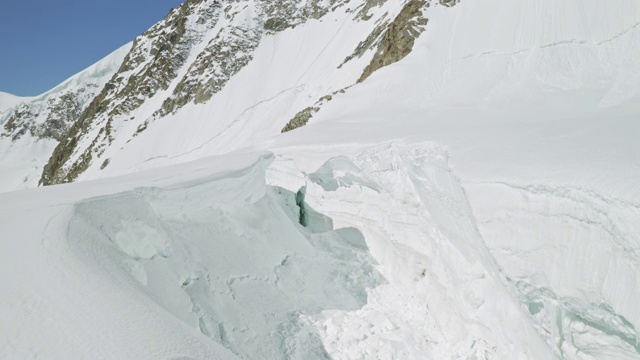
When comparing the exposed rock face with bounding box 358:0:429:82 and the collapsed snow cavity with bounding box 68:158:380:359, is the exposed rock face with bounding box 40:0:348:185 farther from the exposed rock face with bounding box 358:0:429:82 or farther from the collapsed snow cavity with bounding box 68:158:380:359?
the collapsed snow cavity with bounding box 68:158:380:359

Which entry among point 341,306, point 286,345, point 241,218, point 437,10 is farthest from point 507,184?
point 437,10

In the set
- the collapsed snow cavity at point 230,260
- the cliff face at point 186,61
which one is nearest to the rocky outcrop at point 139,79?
the cliff face at point 186,61

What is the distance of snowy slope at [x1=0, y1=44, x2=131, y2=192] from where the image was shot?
80438 mm

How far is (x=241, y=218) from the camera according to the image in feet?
25.8

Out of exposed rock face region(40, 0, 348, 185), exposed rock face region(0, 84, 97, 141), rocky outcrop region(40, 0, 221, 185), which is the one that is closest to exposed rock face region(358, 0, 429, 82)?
exposed rock face region(40, 0, 348, 185)

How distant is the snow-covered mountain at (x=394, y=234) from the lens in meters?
3.92

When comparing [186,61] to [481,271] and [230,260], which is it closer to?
[230,260]

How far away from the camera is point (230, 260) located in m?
6.80

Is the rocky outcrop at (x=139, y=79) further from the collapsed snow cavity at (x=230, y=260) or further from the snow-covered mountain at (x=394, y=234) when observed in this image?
the collapsed snow cavity at (x=230, y=260)

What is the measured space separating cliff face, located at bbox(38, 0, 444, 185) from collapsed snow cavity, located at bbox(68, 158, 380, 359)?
22.2 m

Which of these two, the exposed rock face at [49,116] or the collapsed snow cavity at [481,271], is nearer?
the collapsed snow cavity at [481,271]

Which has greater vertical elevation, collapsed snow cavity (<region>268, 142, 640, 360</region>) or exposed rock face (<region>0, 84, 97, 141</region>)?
exposed rock face (<region>0, 84, 97, 141</region>)

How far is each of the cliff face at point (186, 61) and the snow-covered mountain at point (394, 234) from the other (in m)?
19.4

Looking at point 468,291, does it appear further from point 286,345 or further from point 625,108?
point 625,108
